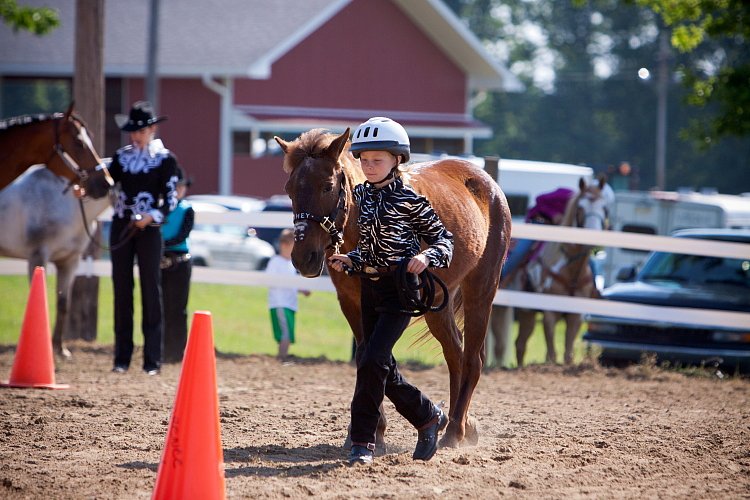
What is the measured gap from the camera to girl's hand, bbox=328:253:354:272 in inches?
205

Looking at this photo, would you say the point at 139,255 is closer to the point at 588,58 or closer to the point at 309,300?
the point at 309,300

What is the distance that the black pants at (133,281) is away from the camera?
27.7 feet

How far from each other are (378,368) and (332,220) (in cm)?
82

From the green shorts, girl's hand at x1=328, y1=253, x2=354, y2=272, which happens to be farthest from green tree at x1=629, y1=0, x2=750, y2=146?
girl's hand at x1=328, y1=253, x2=354, y2=272

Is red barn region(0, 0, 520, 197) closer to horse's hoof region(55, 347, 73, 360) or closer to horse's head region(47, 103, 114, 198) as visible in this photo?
horse's hoof region(55, 347, 73, 360)

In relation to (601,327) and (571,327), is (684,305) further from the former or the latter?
(571,327)

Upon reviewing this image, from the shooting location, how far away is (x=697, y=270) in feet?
38.0

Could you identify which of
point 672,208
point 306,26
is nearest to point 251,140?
point 306,26

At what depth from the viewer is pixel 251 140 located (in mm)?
29406

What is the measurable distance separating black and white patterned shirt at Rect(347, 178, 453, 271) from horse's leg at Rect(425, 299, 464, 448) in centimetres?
88

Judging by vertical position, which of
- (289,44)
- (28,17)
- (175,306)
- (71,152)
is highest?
(289,44)

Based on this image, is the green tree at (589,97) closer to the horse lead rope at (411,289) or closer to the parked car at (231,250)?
the parked car at (231,250)

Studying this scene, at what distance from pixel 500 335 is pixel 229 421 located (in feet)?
18.4

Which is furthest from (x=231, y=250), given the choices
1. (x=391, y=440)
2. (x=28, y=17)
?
(x=391, y=440)
